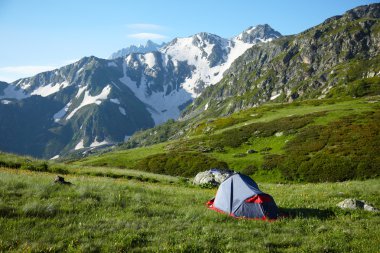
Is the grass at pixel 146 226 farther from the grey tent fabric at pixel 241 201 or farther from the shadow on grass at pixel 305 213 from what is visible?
the grey tent fabric at pixel 241 201

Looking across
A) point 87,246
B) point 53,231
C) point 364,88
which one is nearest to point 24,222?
point 53,231

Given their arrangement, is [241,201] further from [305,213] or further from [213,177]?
[213,177]

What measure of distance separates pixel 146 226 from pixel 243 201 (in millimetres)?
5955

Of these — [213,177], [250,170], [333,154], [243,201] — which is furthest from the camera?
[250,170]

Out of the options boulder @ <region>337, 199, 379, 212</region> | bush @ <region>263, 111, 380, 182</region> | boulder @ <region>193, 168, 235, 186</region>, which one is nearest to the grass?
boulder @ <region>337, 199, 379, 212</region>

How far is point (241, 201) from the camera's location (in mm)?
17562

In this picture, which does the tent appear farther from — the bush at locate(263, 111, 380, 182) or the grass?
the bush at locate(263, 111, 380, 182)

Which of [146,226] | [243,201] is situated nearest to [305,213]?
[243,201]

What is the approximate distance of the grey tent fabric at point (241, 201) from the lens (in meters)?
17.0

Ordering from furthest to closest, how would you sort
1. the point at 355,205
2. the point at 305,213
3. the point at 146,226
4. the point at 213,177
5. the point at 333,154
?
the point at 333,154, the point at 213,177, the point at 355,205, the point at 305,213, the point at 146,226

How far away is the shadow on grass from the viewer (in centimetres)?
1720

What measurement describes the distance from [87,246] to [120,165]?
6252 cm

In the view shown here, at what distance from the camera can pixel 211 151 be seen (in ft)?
224

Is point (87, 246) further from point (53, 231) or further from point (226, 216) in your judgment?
point (226, 216)
